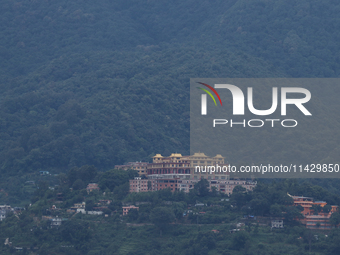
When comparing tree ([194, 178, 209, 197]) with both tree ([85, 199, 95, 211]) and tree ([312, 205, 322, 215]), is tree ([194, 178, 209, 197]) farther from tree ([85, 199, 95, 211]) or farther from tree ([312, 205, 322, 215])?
tree ([312, 205, 322, 215])

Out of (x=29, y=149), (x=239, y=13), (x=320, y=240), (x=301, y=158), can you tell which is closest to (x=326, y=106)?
(x=301, y=158)

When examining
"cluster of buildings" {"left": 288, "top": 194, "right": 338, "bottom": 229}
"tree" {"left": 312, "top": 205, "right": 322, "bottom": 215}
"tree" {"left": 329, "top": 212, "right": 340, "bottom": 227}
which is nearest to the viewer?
"tree" {"left": 329, "top": 212, "right": 340, "bottom": 227}

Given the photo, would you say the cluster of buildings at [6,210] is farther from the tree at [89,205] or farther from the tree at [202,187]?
the tree at [202,187]

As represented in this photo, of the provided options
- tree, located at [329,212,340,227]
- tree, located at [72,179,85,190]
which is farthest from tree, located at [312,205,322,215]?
tree, located at [72,179,85,190]

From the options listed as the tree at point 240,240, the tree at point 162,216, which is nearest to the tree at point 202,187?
the tree at point 162,216

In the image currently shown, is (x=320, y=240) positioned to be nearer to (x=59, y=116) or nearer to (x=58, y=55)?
(x=59, y=116)

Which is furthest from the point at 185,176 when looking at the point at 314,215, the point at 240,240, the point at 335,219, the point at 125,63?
the point at 125,63
